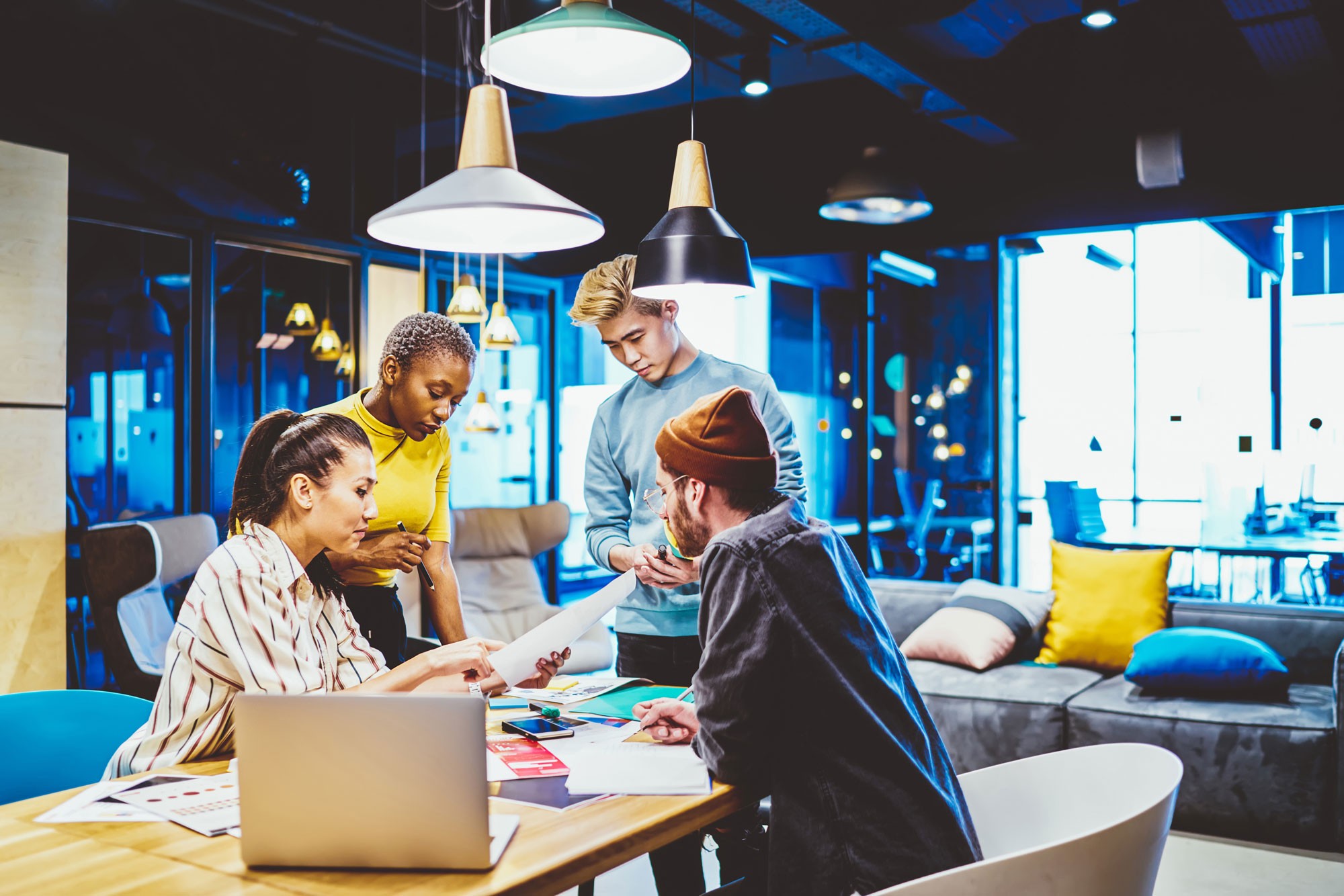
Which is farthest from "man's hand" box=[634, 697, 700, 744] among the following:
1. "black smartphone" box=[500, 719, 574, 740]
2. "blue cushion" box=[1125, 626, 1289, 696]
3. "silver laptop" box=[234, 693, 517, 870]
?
"blue cushion" box=[1125, 626, 1289, 696]

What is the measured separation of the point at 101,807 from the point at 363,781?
553 mm

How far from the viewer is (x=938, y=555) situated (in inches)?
301

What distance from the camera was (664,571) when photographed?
2363 millimetres

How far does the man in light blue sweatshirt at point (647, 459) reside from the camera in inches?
105

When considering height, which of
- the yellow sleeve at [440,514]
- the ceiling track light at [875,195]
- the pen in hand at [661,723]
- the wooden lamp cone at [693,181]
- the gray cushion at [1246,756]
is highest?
the ceiling track light at [875,195]

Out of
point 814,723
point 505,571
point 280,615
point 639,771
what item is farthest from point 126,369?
point 814,723

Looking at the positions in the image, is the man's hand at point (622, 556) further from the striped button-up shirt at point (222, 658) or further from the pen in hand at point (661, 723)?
the striped button-up shirt at point (222, 658)

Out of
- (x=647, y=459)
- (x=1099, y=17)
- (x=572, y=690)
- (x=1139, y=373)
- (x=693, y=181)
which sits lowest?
(x=572, y=690)

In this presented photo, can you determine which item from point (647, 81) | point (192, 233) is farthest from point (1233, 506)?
point (192, 233)

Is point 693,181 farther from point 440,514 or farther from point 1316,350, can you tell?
point 1316,350

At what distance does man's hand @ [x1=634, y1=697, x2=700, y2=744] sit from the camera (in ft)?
6.44

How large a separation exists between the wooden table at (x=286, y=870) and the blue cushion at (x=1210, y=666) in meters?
3.10

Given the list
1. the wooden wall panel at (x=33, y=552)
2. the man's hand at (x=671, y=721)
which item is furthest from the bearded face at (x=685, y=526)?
the wooden wall panel at (x=33, y=552)

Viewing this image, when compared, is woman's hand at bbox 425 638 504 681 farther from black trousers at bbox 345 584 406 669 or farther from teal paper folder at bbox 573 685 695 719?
black trousers at bbox 345 584 406 669
